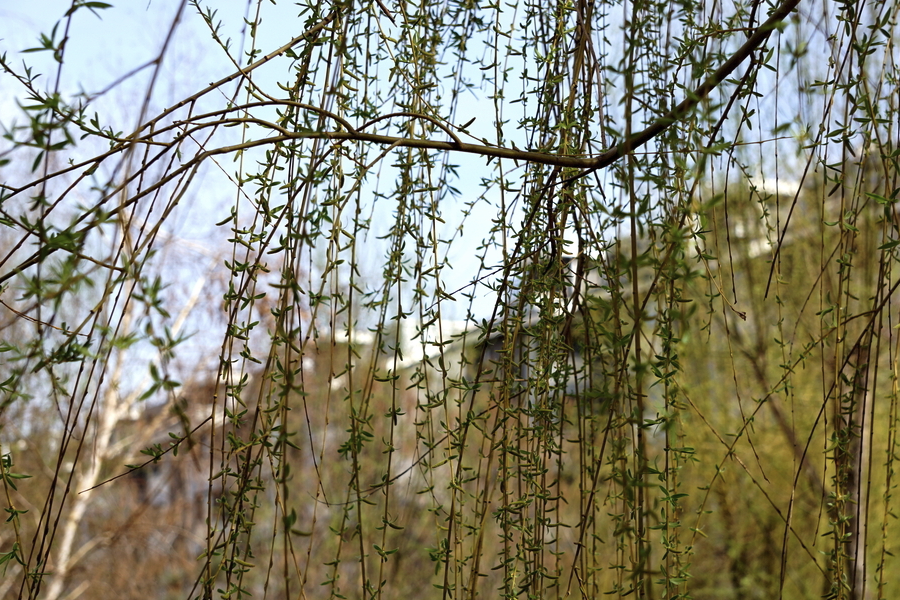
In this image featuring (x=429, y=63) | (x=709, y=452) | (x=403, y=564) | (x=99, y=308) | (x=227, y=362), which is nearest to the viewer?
(x=99, y=308)

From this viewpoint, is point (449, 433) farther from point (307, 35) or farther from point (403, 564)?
point (403, 564)

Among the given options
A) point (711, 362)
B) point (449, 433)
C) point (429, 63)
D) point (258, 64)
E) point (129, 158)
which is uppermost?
point (711, 362)

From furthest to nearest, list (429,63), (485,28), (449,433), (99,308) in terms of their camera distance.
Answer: (485,28) < (429,63) < (449,433) < (99,308)

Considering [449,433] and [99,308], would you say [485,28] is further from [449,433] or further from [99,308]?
[99,308]

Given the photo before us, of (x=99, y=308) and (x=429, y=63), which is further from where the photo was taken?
(x=429, y=63)

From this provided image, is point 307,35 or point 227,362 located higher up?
point 307,35

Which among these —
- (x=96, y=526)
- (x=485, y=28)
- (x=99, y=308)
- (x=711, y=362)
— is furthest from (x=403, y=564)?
(x=99, y=308)

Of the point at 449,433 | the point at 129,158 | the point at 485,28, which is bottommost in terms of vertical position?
the point at 449,433

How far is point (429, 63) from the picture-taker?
3.22 ft

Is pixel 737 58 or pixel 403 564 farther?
pixel 403 564

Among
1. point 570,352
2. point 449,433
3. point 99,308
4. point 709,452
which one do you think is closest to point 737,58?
point 570,352

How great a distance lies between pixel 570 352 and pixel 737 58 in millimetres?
319

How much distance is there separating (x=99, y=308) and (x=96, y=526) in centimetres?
498

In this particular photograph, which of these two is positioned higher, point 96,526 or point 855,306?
point 855,306
